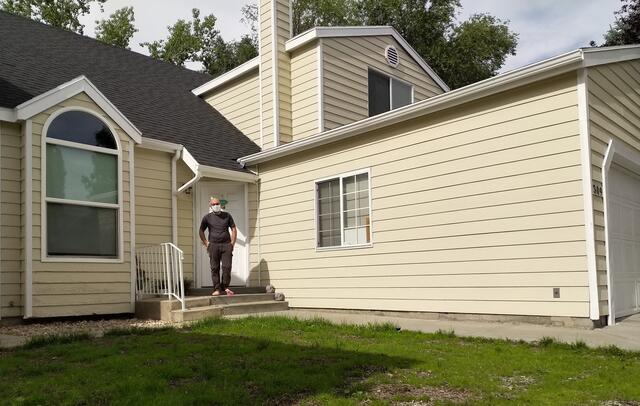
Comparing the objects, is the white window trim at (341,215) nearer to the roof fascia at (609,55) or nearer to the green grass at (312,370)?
the green grass at (312,370)

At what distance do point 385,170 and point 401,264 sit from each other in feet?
4.81

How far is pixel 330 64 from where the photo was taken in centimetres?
1245

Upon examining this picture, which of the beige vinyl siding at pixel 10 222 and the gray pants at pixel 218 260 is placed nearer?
the beige vinyl siding at pixel 10 222

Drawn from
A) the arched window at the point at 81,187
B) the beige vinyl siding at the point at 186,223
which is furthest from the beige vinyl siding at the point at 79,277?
the beige vinyl siding at the point at 186,223

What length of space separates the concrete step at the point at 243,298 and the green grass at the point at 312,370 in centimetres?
272

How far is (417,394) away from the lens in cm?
411

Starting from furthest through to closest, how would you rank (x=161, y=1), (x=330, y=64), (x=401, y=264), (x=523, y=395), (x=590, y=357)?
1. (x=161, y=1)
2. (x=330, y=64)
3. (x=401, y=264)
4. (x=590, y=357)
5. (x=523, y=395)

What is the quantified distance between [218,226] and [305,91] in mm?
4161

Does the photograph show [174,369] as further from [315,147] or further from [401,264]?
[315,147]

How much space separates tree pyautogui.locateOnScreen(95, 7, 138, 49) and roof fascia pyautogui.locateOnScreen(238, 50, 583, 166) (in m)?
20.1

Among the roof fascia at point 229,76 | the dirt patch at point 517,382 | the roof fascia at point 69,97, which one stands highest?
the roof fascia at point 229,76

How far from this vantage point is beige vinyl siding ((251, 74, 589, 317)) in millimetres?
7027

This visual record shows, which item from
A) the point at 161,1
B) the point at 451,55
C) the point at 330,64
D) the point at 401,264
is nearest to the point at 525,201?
the point at 401,264

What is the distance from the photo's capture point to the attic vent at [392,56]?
13.8m
